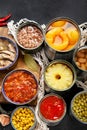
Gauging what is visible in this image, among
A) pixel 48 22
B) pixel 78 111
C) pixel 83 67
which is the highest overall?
pixel 48 22

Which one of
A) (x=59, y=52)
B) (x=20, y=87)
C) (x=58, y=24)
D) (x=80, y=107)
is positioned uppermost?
(x=58, y=24)

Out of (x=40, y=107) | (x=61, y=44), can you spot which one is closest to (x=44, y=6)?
(x=61, y=44)

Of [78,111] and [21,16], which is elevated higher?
[21,16]

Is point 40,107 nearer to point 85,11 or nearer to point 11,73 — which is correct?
point 11,73

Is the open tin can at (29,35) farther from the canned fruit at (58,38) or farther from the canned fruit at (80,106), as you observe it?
the canned fruit at (80,106)

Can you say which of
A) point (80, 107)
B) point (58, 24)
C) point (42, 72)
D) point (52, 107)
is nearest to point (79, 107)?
point (80, 107)

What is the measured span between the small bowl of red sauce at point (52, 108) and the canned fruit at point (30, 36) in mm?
240

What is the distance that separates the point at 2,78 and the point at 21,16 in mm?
308

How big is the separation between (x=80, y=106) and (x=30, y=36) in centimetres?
38

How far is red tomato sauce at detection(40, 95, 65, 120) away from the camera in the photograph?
8.25 ft

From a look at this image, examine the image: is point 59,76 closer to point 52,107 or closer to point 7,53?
point 52,107

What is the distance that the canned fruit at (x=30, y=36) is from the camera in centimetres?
260

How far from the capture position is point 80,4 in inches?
108

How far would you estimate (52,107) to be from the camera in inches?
99.5
